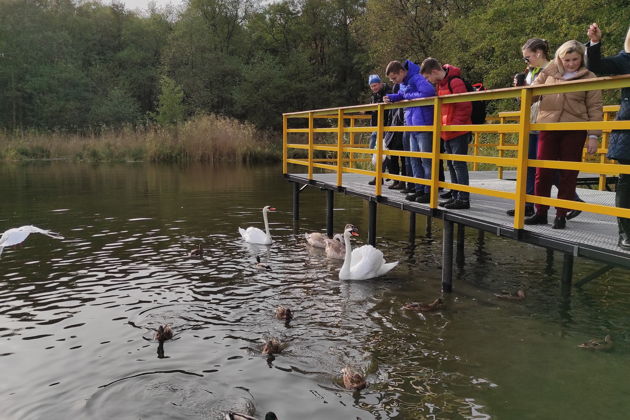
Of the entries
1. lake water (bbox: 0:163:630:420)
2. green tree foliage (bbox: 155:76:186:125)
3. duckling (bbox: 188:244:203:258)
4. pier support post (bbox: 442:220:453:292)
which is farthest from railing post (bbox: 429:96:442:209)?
green tree foliage (bbox: 155:76:186:125)

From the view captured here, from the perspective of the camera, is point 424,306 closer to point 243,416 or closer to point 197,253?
point 243,416

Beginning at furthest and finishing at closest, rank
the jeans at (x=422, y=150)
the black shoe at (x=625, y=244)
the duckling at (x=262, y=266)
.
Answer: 1. the duckling at (x=262, y=266)
2. the jeans at (x=422, y=150)
3. the black shoe at (x=625, y=244)

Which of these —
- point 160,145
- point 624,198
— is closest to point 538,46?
point 624,198

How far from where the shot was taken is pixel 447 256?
9.08 metres

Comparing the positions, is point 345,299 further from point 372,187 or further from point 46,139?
point 46,139

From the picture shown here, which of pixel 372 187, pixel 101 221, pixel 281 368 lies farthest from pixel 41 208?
pixel 281 368

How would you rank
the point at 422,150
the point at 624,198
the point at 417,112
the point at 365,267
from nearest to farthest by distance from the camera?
the point at 624,198, the point at 422,150, the point at 417,112, the point at 365,267

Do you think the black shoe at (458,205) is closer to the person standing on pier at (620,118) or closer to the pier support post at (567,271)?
the pier support post at (567,271)

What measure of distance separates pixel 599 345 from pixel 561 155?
218 centimetres

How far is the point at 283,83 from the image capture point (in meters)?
55.5

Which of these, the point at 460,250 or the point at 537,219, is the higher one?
the point at 537,219

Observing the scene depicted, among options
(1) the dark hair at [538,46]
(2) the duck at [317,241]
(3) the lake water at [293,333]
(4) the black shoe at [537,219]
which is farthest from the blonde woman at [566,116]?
(2) the duck at [317,241]

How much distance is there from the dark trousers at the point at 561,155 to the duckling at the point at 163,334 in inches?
181

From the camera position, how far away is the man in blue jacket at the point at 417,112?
379 inches
